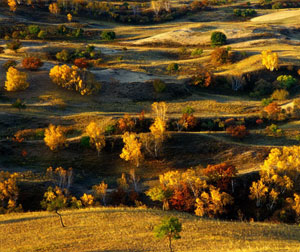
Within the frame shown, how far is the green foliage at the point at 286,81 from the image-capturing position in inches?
3667

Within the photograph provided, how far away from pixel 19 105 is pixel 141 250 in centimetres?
5378

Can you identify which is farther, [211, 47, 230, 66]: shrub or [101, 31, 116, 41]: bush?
[101, 31, 116, 41]: bush

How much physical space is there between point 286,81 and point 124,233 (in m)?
75.5

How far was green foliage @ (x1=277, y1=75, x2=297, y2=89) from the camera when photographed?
9314cm

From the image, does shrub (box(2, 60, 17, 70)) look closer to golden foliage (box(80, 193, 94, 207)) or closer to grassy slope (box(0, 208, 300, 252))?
golden foliage (box(80, 193, 94, 207))

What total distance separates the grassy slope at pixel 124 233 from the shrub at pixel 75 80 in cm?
5017

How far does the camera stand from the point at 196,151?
6000 cm

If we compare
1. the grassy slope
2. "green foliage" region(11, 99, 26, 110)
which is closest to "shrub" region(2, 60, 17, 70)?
"green foliage" region(11, 99, 26, 110)

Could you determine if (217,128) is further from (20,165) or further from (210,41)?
(210,41)

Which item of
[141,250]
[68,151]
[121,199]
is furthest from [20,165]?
[141,250]

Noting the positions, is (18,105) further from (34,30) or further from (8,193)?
(34,30)

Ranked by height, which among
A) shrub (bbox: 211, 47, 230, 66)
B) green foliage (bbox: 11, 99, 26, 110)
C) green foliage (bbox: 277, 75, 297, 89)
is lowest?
green foliage (bbox: 277, 75, 297, 89)

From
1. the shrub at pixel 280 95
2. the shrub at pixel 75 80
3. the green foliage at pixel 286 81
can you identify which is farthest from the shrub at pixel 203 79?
the shrub at pixel 75 80

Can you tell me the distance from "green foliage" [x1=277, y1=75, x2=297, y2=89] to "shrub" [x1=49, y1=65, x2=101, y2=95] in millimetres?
49243
